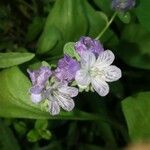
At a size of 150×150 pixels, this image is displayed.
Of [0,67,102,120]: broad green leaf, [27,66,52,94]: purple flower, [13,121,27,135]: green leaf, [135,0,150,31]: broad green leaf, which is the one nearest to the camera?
[27,66,52,94]: purple flower

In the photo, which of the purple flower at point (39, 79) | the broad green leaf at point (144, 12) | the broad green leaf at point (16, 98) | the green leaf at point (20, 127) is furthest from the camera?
the green leaf at point (20, 127)

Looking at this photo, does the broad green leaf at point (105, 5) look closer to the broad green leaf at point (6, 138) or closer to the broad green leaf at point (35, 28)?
the broad green leaf at point (35, 28)

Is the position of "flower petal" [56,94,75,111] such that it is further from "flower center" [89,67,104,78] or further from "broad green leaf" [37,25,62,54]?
"broad green leaf" [37,25,62,54]

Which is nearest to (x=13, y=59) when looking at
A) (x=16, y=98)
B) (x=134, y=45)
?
(x=16, y=98)

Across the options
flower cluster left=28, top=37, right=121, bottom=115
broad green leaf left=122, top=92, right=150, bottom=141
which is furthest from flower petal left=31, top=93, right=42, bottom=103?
broad green leaf left=122, top=92, right=150, bottom=141

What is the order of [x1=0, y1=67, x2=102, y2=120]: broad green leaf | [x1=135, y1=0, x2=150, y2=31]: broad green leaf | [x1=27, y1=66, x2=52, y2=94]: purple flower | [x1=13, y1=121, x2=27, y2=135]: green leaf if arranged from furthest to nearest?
[x1=13, y1=121, x2=27, y2=135]: green leaf < [x1=135, y1=0, x2=150, y2=31]: broad green leaf < [x1=0, y1=67, x2=102, y2=120]: broad green leaf < [x1=27, y1=66, x2=52, y2=94]: purple flower

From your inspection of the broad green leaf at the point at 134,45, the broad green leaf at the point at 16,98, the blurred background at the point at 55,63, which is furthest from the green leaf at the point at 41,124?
the broad green leaf at the point at 134,45

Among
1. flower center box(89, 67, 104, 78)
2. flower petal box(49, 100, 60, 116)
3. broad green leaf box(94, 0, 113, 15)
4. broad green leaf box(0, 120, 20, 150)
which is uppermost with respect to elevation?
flower center box(89, 67, 104, 78)
